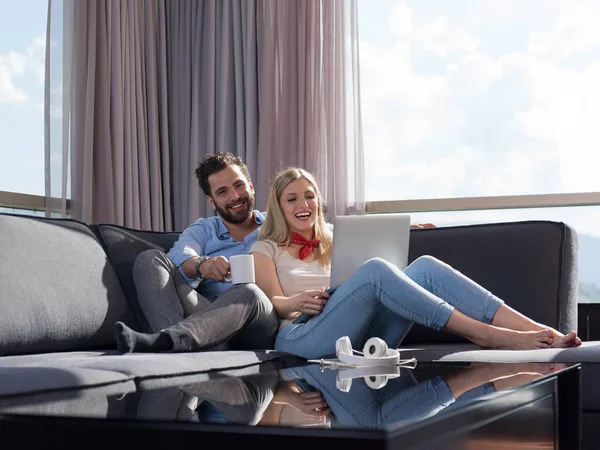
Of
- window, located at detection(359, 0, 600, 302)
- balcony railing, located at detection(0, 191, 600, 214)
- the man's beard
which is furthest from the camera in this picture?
window, located at detection(359, 0, 600, 302)

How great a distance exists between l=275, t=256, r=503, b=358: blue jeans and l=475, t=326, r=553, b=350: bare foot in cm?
12

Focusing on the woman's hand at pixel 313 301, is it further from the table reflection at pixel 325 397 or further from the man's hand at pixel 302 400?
the man's hand at pixel 302 400

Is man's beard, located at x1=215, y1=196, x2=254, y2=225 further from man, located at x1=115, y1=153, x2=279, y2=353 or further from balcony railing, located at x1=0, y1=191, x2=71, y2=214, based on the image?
balcony railing, located at x1=0, y1=191, x2=71, y2=214

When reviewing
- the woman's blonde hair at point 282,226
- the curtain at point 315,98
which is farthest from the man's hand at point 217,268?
the curtain at point 315,98

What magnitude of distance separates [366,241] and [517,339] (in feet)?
1.71

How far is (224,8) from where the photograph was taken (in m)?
4.43

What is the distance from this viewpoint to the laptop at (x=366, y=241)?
8.18 feet

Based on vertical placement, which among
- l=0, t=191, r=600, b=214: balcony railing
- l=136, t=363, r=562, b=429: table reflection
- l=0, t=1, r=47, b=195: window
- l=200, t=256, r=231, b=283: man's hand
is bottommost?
l=136, t=363, r=562, b=429: table reflection

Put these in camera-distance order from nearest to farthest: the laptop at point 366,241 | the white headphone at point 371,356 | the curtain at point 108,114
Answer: the white headphone at point 371,356 → the laptop at point 366,241 → the curtain at point 108,114

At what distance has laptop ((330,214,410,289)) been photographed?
8.18 ft

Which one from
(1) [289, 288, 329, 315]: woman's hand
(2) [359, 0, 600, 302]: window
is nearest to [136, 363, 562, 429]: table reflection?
(1) [289, 288, 329, 315]: woman's hand

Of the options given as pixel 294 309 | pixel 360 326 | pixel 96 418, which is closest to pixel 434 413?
pixel 96 418

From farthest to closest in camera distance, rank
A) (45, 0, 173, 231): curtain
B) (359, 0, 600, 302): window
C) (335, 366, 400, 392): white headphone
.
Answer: (359, 0, 600, 302): window, (45, 0, 173, 231): curtain, (335, 366, 400, 392): white headphone

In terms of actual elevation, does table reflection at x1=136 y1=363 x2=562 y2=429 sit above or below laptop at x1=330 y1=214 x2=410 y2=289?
below
